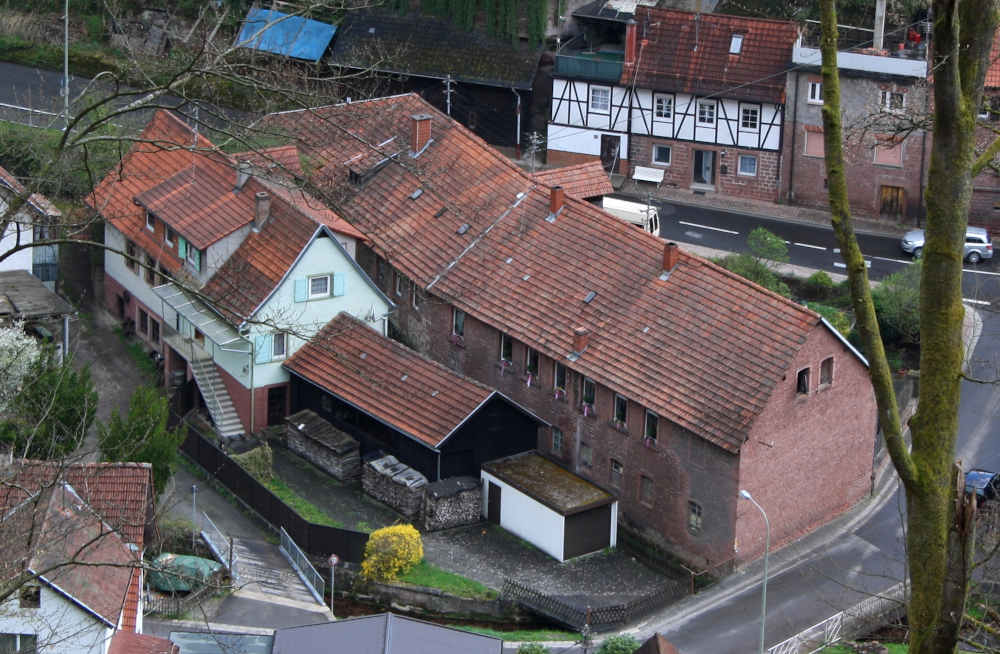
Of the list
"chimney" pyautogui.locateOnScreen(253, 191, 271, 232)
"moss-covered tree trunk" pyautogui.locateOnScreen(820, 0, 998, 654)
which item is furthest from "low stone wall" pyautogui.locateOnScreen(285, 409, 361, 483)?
"moss-covered tree trunk" pyautogui.locateOnScreen(820, 0, 998, 654)

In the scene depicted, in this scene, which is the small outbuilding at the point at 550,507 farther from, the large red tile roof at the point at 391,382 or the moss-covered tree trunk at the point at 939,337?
the moss-covered tree trunk at the point at 939,337

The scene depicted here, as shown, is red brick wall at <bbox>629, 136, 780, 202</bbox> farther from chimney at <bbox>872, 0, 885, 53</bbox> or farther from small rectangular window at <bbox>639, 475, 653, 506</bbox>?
small rectangular window at <bbox>639, 475, 653, 506</bbox>

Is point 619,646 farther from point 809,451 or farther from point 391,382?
point 391,382

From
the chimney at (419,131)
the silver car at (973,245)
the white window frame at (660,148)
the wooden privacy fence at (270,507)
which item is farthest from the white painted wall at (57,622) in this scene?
the white window frame at (660,148)

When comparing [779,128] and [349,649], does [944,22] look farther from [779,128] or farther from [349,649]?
[779,128]

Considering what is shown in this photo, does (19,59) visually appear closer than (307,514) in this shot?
No

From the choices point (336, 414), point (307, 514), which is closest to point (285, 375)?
point (336, 414)
